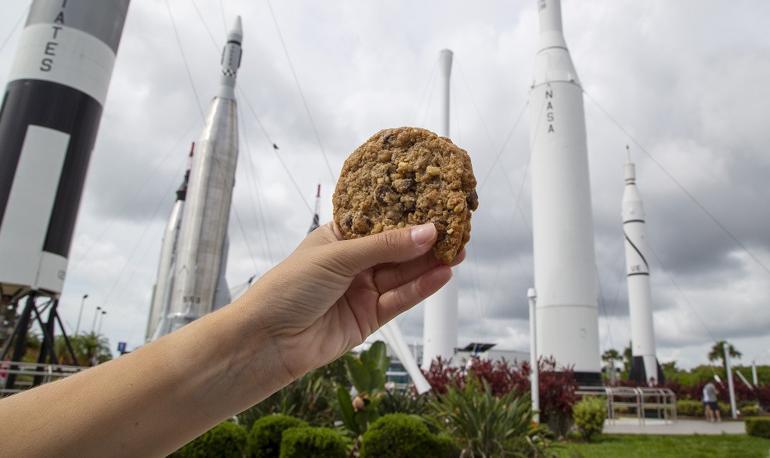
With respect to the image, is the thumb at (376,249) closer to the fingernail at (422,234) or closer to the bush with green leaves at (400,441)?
the fingernail at (422,234)

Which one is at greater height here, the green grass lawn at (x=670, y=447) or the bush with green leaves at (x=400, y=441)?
the bush with green leaves at (x=400, y=441)

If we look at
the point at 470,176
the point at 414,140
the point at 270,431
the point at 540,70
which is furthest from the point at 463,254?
the point at 540,70

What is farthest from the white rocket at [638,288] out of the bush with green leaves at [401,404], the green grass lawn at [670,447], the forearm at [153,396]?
the forearm at [153,396]

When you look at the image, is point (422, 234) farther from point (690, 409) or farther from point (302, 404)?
point (690, 409)

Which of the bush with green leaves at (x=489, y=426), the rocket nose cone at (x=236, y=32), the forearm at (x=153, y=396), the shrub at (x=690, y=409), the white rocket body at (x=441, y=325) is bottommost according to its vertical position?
the shrub at (x=690, y=409)

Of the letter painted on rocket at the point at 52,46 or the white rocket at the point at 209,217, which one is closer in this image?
the letter painted on rocket at the point at 52,46

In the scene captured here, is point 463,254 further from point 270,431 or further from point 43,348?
point 43,348

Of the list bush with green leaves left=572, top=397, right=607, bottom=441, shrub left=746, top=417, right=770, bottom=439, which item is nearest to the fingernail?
bush with green leaves left=572, top=397, right=607, bottom=441

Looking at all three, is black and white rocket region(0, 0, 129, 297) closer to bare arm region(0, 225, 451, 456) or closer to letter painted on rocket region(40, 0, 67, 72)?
letter painted on rocket region(40, 0, 67, 72)
